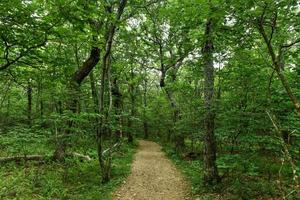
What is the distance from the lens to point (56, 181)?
8.83m

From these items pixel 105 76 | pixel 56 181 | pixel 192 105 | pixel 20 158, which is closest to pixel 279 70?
pixel 105 76

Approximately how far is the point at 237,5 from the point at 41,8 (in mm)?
3681

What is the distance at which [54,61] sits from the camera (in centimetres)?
545

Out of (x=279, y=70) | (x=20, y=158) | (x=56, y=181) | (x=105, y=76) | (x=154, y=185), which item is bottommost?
(x=154, y=185)

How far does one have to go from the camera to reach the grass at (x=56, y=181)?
760 cm

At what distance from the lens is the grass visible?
24.9 feet

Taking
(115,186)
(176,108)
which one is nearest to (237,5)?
(115,186)

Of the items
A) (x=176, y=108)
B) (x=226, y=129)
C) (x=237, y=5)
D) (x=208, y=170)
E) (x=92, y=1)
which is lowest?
(x=208, y=170)

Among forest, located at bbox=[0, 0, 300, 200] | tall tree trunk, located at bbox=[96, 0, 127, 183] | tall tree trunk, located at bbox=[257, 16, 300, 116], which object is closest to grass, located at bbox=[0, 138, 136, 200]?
forest, located at bbox=[0, 0, 300, 200]

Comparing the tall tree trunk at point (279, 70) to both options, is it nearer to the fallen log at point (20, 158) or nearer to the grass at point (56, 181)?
the grass at point (56, 181)

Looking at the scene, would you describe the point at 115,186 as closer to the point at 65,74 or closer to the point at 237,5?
the point at 65,74

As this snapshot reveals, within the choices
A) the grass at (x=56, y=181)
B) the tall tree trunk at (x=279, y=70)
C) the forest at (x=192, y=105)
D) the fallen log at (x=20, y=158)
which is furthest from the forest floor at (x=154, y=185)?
the tall tree trunk at (x=279, y=70)

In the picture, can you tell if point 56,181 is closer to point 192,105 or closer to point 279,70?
point 192,105

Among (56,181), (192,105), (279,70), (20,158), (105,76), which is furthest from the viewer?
(192,105)
